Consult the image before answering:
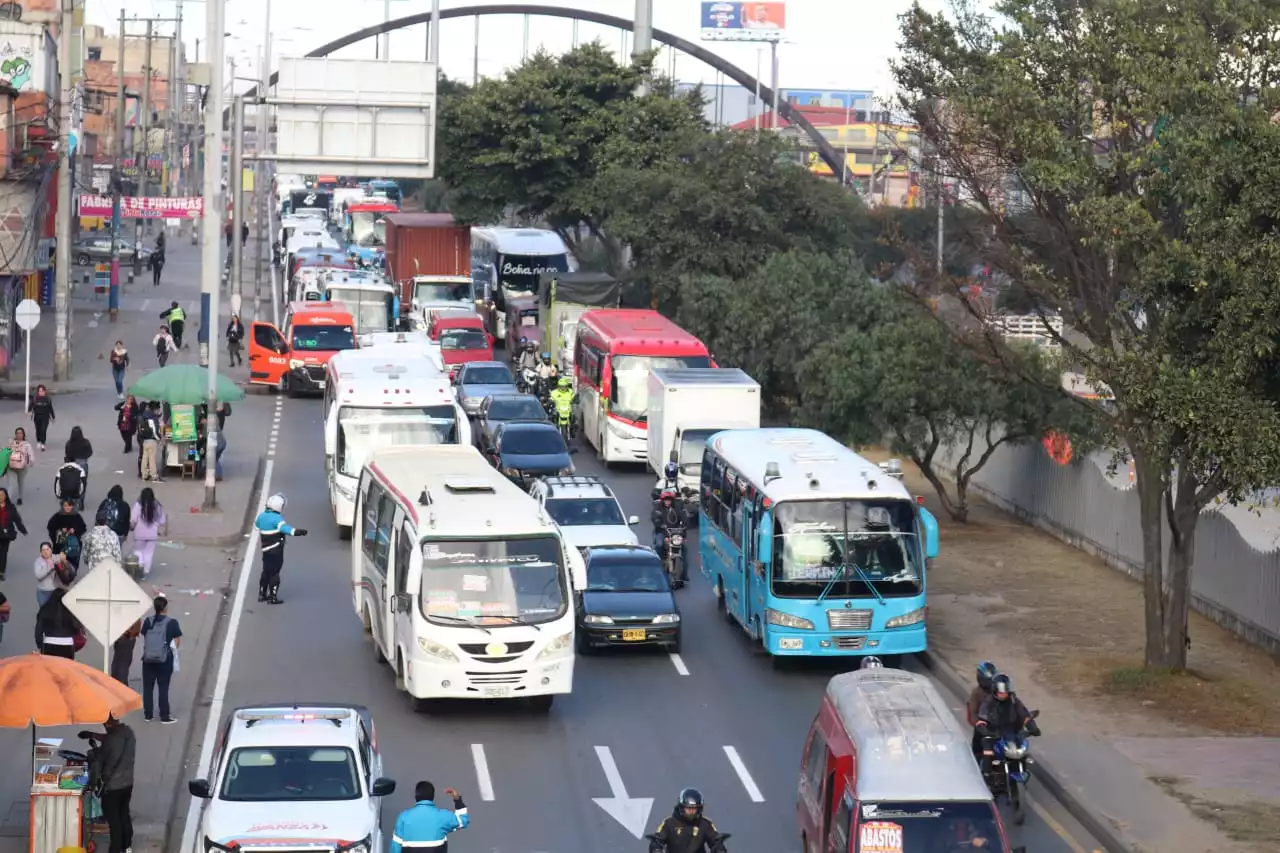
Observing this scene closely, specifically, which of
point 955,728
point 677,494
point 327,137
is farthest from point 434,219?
point 955,728

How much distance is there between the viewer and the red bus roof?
138ft

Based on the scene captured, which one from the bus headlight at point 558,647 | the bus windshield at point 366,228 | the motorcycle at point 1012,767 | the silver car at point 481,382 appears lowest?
the motorcycle at point 1012,767

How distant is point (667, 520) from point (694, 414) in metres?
6.54

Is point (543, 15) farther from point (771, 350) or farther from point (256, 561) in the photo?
point (256, 561)

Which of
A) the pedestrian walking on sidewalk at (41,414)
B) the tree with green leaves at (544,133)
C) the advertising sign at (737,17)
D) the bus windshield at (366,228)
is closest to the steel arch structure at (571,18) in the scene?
the advertising sign at (737,17)

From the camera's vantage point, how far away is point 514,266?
64.4 metres

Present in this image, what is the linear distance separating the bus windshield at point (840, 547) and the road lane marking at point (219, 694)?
7047 millimetres

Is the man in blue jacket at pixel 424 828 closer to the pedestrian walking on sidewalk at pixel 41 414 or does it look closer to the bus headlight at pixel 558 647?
the bus headlight at pixel 558 647

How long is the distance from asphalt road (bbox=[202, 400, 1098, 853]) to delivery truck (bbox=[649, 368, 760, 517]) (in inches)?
284

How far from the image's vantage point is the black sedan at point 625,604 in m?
25.6

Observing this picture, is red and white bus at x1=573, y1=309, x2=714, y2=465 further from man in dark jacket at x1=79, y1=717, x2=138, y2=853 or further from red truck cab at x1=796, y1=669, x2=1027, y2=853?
red truck cab at x1=796, y1=669, x2=1027, y2=853

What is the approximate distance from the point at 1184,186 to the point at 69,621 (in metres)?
13.4

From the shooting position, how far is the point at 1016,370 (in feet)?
84.2

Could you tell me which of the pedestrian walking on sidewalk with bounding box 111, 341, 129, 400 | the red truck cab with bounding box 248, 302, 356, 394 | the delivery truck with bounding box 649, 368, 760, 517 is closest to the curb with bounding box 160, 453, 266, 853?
the delivery truck with bounding box 649, 368, 760, 517
